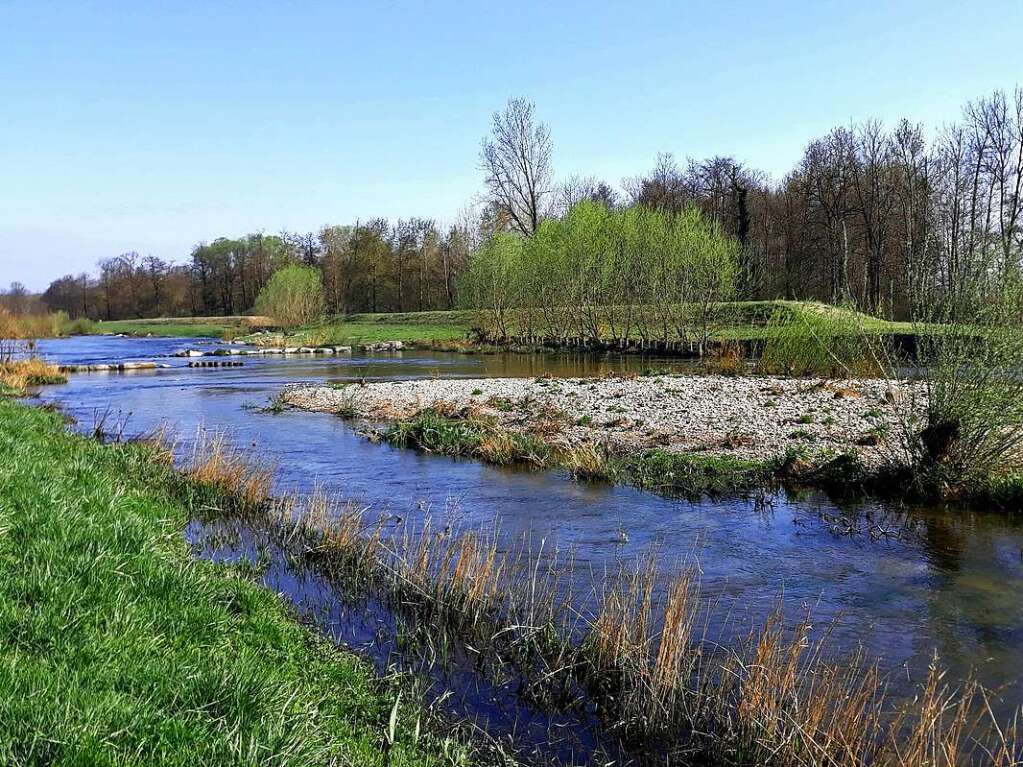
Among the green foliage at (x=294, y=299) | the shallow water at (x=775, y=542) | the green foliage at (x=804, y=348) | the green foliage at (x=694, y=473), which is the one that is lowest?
the shallow water at (x=775, y=542)

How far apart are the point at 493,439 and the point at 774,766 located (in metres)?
12.3

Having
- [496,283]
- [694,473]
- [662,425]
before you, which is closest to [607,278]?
[496,283]

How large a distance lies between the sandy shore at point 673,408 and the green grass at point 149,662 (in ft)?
34.7

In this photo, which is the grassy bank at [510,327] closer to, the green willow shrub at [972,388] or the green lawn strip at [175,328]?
the green lawn strip at [175,328]

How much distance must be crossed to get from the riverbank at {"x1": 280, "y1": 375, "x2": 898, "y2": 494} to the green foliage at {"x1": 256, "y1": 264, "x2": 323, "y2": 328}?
53757mm

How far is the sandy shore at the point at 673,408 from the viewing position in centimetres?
1619

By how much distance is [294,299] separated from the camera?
78375mm

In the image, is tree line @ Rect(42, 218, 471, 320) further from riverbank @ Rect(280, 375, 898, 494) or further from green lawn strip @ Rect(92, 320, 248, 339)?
riverbank @ Rect(280, 375, 898, 494)

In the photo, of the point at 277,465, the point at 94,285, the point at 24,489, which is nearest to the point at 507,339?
the point at 277,465

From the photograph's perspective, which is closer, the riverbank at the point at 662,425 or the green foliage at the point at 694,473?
the green foliage at the point at 694,473

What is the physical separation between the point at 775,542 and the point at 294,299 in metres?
73.1

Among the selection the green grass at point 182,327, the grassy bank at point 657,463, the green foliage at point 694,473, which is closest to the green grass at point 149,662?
the green foliage at point 694,473

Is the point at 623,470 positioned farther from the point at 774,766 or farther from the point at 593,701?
the point at 774,766

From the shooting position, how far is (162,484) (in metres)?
12.6
